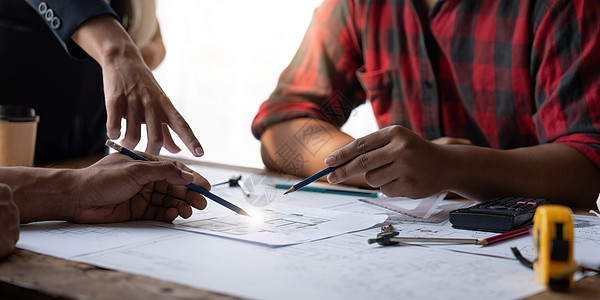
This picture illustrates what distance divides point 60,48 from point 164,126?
651mm

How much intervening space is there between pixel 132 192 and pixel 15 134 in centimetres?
58

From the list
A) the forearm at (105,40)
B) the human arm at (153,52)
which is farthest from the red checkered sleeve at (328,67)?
the forearm at (105,40)

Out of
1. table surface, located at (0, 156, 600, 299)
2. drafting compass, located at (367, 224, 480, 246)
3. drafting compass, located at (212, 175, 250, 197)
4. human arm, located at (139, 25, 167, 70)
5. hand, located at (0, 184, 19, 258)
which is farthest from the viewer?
human arm, located at (139, 25, 167, 70)

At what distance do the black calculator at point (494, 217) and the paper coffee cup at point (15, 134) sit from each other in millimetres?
937

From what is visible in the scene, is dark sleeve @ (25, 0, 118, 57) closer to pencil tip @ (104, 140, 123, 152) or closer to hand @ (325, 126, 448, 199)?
pencil tip @ (104, 140, 123, 152)

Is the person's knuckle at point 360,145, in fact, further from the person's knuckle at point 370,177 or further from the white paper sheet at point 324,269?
the white paper sheet at point 324,269

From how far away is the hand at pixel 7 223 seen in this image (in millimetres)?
629

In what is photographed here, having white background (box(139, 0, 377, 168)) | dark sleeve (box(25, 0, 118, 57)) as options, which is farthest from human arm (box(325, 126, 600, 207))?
white background (box(139, 0, 377, 168))

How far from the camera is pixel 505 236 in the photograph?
78 cm

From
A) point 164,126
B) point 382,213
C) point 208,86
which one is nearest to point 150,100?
point 164,126

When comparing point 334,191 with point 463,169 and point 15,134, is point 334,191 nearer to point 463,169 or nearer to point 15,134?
point 463,169

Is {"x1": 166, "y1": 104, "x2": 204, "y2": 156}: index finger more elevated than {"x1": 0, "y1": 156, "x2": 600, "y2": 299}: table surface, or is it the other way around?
{"x1": 166, "y1": 104, "x2": 204, "y2": 156}: index finger

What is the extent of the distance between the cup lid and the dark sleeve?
171 millimetres

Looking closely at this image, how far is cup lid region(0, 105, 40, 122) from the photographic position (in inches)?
49.3
